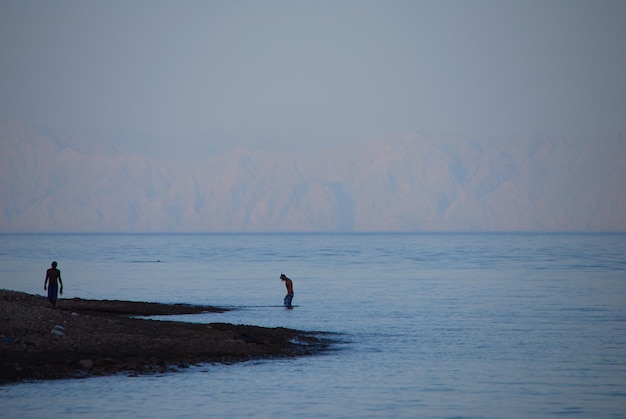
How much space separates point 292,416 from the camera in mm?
21938

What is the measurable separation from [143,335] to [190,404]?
9881mm

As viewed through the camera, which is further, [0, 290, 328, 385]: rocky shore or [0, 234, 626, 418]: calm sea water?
[0, 290, 328, 385]: rocky shore

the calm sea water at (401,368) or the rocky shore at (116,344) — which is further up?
the rocky shore at (116,344)

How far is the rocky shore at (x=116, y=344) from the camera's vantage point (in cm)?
2616

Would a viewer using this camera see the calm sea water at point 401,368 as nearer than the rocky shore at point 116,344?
Yes

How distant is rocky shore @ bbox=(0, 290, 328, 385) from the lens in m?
26.2

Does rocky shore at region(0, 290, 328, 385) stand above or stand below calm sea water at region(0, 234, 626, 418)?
above

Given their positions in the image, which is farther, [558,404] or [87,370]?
[87,370]

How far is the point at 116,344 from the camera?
Answer: 98.2ft

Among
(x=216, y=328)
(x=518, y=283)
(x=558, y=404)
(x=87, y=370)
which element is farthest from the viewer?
(x=518, y=283)

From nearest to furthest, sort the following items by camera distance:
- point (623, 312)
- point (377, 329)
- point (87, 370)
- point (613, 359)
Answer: point (87, 370)
point (613, 359)
point (377, 329)
point (623, 312)

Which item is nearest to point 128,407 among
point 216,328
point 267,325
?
point 216,328

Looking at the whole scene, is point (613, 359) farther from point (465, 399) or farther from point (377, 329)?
point (377, 329)

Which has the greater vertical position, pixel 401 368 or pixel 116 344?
pixel 116 344
